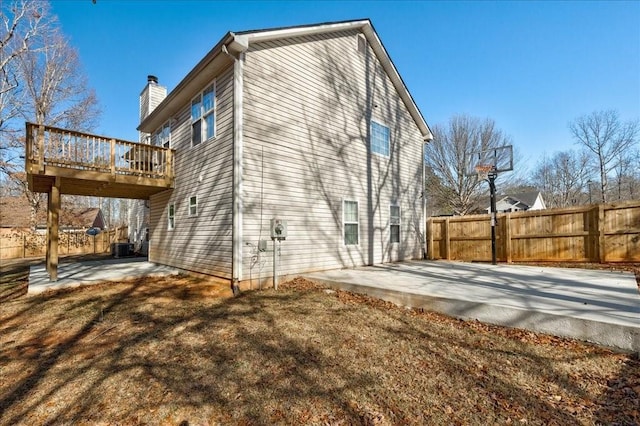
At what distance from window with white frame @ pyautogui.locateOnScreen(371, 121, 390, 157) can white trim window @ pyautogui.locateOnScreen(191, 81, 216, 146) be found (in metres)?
5.23

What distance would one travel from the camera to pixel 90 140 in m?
7.95

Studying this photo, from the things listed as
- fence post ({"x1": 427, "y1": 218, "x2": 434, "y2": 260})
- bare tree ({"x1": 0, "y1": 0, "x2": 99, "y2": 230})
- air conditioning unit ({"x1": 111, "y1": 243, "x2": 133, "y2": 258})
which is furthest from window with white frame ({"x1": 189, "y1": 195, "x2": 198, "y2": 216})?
bare tree ({"x1": 0, "y1": 0, "x2": 99, "y2": 230})

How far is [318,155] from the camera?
8.41 metres

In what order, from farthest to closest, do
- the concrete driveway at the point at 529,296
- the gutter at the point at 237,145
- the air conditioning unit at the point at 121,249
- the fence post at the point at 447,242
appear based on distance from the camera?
the air conditioning unit at the point at 121,249
the fence post at the point at 447,242
the gutter at the point at 237,145
the concrete driveway at the point at 529,296

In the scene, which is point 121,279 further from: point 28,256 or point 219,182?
point 28,256

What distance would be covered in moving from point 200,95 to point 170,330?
646cm

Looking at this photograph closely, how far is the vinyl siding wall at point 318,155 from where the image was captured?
→ 700 cm

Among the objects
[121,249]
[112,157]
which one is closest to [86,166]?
[112,157]

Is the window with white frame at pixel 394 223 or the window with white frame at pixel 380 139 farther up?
the window with white frame at pixel 380 139

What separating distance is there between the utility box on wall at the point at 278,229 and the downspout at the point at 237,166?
2.49 feet

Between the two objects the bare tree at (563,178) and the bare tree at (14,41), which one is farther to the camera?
the bare tree at (563,178)

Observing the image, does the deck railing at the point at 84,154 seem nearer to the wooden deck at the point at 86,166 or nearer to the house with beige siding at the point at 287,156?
the wooden deck at the point at 86,166

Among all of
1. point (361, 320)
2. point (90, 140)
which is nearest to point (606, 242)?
point (361, 320)

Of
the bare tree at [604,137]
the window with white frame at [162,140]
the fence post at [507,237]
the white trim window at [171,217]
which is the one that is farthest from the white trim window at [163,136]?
the bare tree at [604,137]
